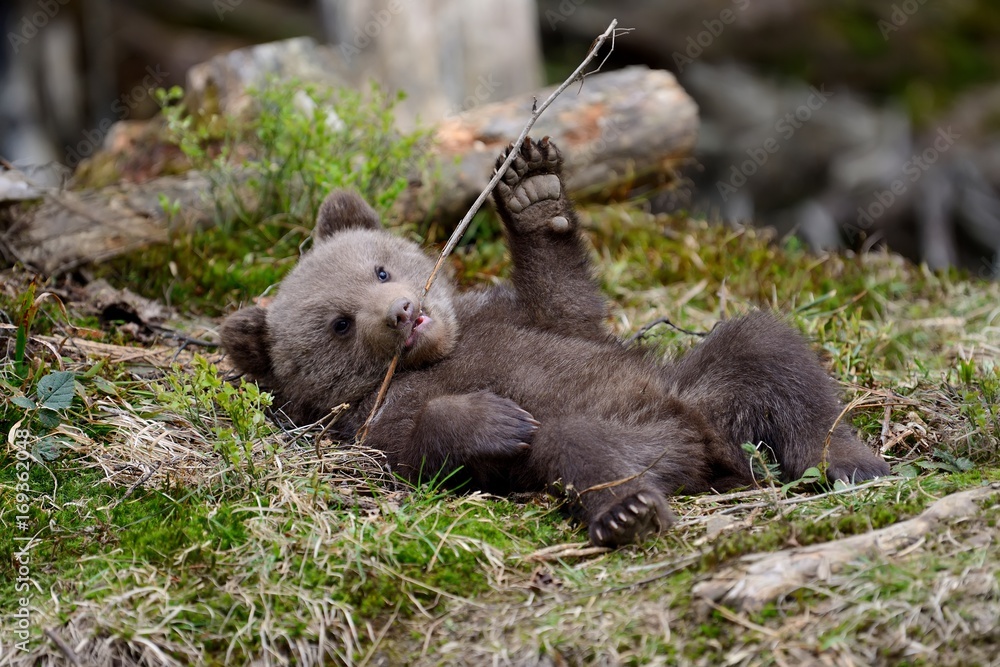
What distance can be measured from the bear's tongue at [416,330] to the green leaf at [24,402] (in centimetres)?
155

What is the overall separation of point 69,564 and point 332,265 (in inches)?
70.7

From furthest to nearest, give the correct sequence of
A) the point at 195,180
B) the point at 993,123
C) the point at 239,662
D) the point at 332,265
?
1. the point at 993,123
2. the point at 195,180
3. the point at 332,265
4. the point at 239,662

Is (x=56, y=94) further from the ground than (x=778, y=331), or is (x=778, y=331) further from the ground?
(x=778, y=331)

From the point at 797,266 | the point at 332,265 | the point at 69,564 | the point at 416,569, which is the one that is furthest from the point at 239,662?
the point at 797,266

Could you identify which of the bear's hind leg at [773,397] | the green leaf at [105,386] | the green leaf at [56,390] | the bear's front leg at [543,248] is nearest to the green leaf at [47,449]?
the green leaf at [56,390]

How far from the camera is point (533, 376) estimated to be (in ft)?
14.3

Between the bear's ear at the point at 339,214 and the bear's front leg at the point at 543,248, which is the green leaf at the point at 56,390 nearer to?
the bear's ear at the point at 339,214

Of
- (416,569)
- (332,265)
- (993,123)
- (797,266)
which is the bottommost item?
(993,123)

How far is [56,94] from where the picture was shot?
16.6 meters

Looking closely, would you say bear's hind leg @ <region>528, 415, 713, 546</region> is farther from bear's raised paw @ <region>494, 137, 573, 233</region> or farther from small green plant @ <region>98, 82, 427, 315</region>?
small green plant @ <region>98, 82, 427, 315</region>

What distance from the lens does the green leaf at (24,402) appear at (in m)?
4.27

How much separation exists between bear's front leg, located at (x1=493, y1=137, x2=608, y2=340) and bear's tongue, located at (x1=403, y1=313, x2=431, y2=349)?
0.57m

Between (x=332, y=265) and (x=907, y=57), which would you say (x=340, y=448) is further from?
(x=907, y=57)

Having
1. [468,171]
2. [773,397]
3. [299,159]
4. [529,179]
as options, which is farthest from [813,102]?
[773,397]
